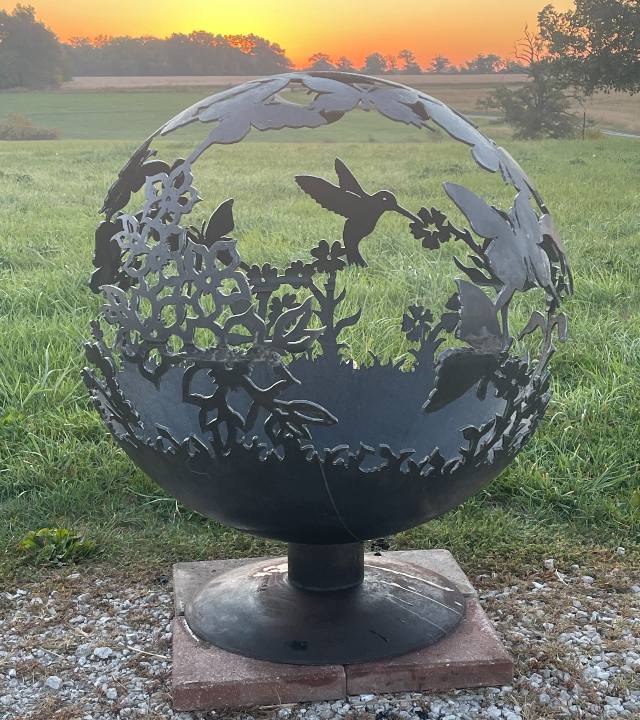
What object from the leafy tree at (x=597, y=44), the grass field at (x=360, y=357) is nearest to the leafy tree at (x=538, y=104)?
the leafy tree at (x=597, y=44)

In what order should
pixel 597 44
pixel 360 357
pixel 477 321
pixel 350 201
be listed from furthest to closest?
1. pixel 597 44
2. pixel 360 357
3. pixel 350 201
4. pixel 477 321

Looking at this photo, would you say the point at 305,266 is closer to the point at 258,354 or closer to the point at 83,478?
the point at 258,354

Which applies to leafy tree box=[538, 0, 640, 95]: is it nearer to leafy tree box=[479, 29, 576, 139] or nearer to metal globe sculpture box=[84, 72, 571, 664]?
leafy tree box=[479, 29, 576, 139]

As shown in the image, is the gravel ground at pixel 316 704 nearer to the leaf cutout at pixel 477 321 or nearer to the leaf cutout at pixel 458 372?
the leaf cutout at pixel 458 372

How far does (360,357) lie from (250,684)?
7.11ft

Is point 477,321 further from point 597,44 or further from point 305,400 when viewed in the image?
point 597,44

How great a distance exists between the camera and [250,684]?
2258 mm

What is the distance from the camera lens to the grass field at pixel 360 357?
3.23 meters

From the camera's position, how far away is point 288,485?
2182mm

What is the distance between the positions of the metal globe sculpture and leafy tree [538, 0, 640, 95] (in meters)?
13.8

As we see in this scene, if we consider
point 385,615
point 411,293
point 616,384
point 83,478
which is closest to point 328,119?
point 385,615

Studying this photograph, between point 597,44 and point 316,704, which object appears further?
point 597,44

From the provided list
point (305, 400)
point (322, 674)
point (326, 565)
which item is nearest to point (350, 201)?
point (305, 400)

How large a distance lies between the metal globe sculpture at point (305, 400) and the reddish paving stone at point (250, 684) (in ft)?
0.15
